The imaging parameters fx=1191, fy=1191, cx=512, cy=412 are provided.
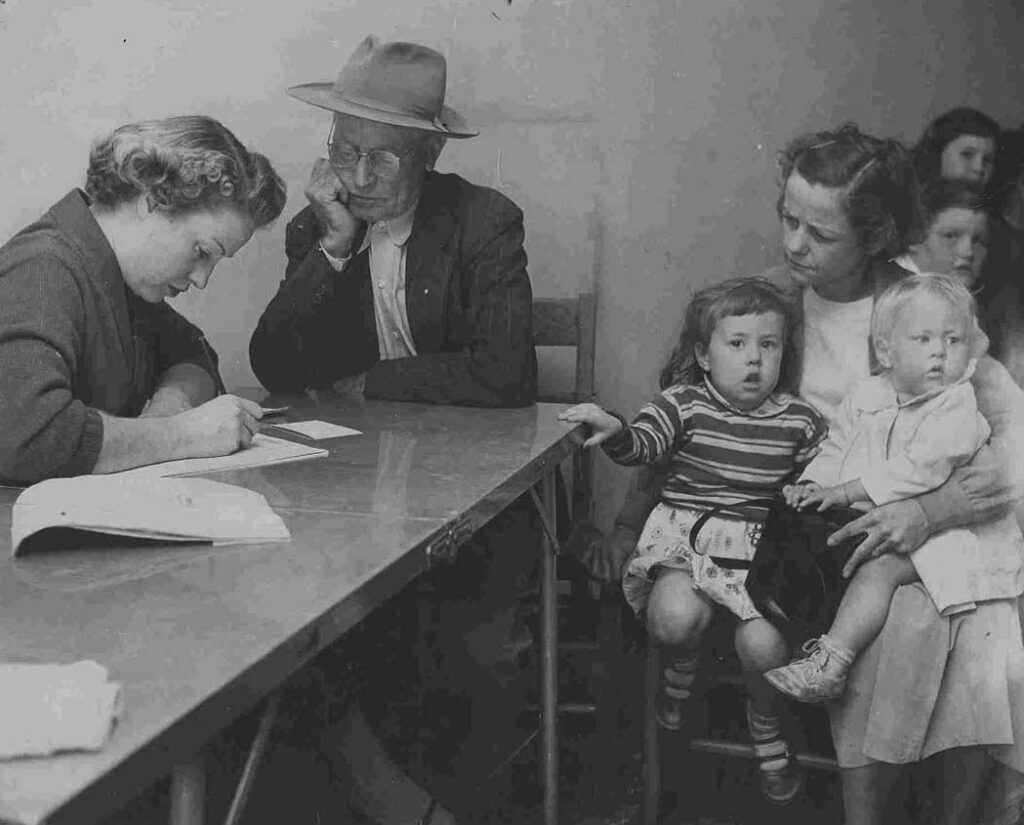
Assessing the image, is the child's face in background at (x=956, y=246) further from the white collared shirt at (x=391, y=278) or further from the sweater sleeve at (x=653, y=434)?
the white collared shirt at (x=391, y=278)

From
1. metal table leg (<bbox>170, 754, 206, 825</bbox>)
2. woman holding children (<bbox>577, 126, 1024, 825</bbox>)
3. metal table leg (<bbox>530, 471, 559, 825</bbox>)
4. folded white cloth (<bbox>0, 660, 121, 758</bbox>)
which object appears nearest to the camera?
folded white cloth (<bbox>0, 660, 121, 758</bbox>)

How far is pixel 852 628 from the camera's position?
7.54 feet

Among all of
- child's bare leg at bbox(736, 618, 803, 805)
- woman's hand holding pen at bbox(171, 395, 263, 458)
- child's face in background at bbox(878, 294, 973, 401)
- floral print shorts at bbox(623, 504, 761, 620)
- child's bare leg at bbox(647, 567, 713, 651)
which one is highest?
child's face in background at bbox(878, 294, 973, 401)

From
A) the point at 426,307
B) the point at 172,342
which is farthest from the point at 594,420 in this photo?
the point at 172,342

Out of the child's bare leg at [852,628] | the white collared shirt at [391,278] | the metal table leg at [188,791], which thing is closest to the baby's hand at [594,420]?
the child's bare leg at [852,628]

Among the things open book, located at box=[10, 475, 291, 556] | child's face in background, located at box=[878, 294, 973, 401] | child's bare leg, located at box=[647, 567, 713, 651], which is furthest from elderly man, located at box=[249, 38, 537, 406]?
open book, located at box=[10, 475, 291, 556]

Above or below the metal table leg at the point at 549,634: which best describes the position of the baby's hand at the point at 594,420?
above

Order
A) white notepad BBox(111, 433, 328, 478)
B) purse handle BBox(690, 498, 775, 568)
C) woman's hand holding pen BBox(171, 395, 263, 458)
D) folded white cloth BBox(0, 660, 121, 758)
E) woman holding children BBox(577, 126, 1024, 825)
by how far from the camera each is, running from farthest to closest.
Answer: purse handle BBox(690, 498, 775, 568) < woman holding children BBox(577, 126, 1024, 825) < woman's hand holding pen BBox(171, 395, 263, 458) < white notepad BBox(111, 433, 328, 478) < folded white cloth BBox(0, 660, 121, 758)

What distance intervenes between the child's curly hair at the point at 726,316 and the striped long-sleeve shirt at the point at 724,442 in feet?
0.23

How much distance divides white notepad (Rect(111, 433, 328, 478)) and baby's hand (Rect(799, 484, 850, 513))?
101cm

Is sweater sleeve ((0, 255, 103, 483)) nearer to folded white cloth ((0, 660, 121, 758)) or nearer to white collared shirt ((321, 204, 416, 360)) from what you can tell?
folded white cloth ((0, 660, 121, 758))

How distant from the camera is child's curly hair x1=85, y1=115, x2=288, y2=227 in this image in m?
2.17

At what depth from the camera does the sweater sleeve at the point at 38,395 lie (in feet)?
6.18

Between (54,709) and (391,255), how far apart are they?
7.58 feet
